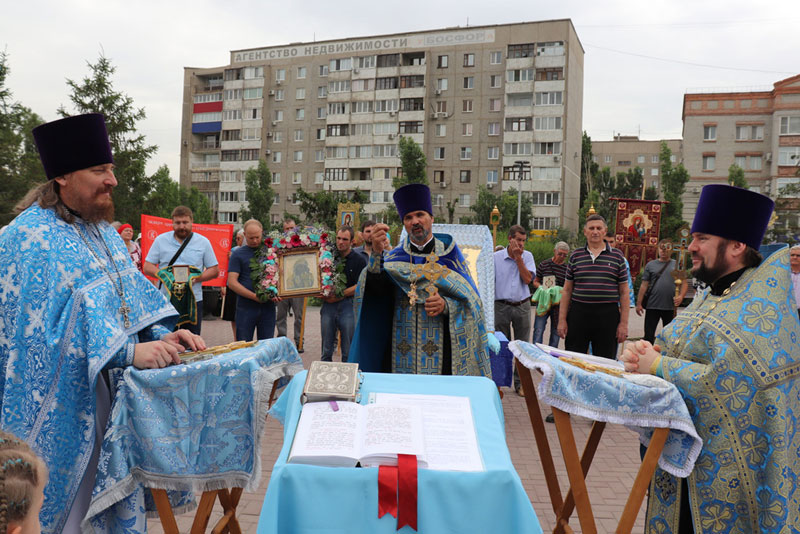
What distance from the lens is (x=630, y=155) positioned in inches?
3590

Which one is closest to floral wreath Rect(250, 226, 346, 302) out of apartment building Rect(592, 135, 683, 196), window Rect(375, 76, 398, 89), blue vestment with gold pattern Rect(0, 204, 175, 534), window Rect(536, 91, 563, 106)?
blue vestment with gold pattern Rect(0, 204, 175, 534)

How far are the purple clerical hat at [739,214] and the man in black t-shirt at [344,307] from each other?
5.38 meters

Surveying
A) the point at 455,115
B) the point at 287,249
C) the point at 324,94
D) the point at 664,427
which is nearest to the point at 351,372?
the point at 664,427

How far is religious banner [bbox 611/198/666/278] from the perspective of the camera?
20.2 m

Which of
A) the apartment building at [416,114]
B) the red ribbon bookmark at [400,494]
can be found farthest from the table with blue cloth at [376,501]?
the apartment building at [416,114]

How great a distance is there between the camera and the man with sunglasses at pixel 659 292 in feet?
32.0

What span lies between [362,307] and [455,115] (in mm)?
54974

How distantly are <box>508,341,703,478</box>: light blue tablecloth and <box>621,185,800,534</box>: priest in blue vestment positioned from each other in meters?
0.19

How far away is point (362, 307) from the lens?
14.4ft

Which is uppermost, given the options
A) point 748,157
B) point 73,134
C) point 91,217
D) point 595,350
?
point 748,157

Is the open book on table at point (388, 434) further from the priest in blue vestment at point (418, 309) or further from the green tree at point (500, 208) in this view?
the green tree at point (500, 208)

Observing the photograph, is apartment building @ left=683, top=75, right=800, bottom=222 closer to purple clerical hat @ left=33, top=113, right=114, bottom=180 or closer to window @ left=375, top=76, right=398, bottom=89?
window @ left=375, top=76, right=398, bottom=89

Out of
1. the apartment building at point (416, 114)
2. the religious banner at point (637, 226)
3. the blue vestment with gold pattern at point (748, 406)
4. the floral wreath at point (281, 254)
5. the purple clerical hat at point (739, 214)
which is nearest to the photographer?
the blue vestment with gold pattern at point (748, 406)

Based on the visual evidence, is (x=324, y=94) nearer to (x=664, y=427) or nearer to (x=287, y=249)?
(x=287, y=249)
